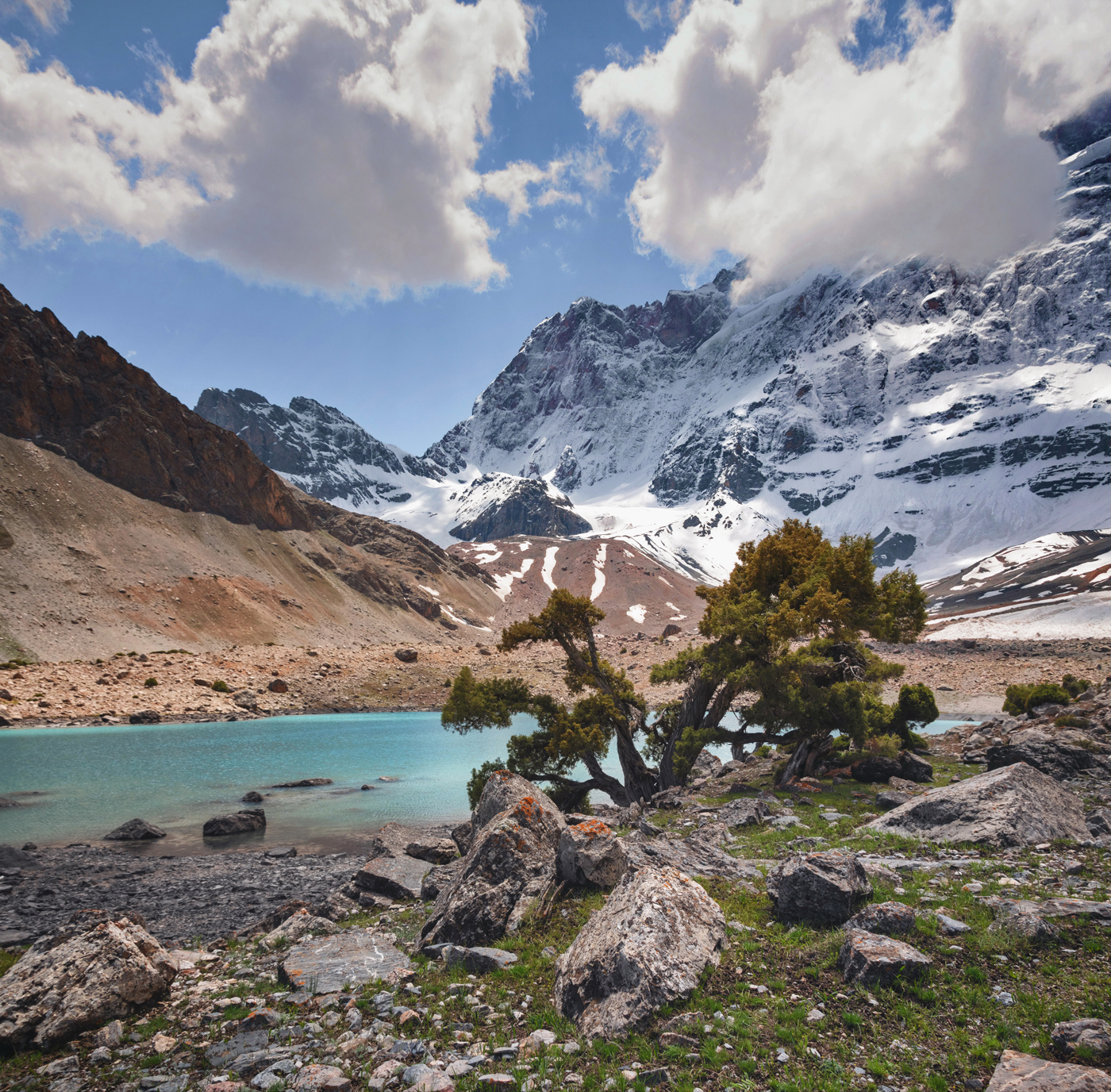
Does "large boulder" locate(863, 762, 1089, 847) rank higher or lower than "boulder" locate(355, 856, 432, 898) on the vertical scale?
higher

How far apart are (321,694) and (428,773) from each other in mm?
37273

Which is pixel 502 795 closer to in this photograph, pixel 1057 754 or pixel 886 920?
pixel 886 920

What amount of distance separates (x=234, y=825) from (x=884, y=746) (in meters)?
28.5

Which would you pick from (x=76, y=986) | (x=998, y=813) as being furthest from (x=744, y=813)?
(x=76, y=986)

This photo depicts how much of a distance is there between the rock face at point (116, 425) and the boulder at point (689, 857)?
127362 mm

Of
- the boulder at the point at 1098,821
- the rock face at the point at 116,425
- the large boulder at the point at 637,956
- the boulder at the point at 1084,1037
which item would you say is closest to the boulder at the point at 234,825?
the large boulder at the point at 637,956

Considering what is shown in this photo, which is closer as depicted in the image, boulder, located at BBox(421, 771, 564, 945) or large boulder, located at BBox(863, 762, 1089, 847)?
boulder, located at BBox(421, 771, 564, 945)

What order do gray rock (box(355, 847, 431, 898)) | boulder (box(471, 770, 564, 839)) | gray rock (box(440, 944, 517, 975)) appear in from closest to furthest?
gray rock (box(440, 944, 517, 975))
boulder (box(471, 770, 564, 839))
gray rock (box(355, 847, 431, 898))

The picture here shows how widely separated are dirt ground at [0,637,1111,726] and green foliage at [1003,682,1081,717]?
19.3m

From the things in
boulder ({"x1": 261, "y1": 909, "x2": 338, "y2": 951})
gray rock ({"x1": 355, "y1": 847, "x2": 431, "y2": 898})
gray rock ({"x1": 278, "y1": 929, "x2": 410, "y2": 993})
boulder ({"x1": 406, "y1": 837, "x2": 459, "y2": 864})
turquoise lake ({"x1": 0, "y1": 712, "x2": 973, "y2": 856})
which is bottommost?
turquoise lake ({"x1": 0, "y1": 712, "x2": 973, "y2": 856})

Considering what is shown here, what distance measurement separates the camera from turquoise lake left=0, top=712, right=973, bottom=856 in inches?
1021

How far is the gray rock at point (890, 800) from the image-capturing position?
19609 millimetres

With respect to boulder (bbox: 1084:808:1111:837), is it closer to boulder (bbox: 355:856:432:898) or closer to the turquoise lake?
boulder (bbox: 355:856:432:898)

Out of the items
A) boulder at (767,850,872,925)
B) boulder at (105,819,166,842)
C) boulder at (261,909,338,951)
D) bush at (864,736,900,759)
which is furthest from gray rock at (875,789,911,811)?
boulder at (105,819,166,842)
